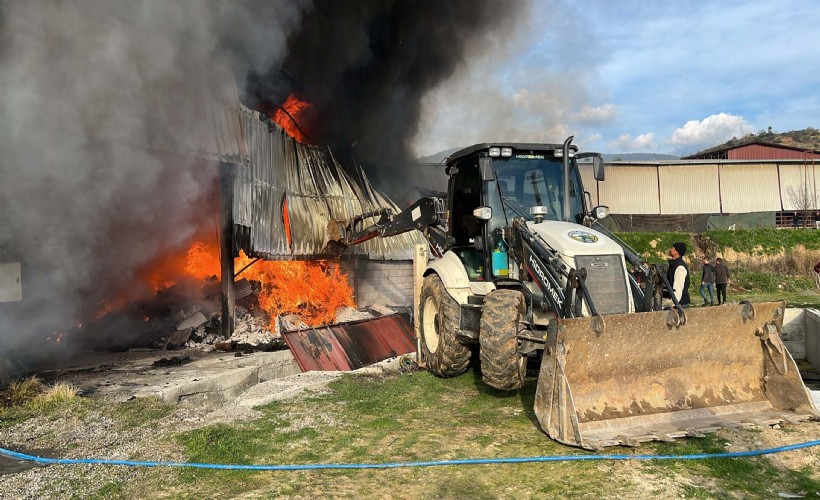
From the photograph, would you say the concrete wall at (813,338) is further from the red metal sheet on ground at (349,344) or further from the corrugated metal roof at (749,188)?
the corrugated metal roof at (749,188)

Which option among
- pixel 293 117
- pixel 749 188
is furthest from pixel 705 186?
pixel 293 117

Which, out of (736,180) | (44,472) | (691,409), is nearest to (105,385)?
(44,472)

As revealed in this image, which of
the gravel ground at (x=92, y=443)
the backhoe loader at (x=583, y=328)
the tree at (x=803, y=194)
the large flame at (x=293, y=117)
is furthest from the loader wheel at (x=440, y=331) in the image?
the tree at (x=803, y=194)

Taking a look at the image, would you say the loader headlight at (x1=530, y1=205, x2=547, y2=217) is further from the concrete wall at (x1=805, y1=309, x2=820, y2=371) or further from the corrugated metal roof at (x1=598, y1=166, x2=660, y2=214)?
the corrugated metal roof at (x1=598, y1=166, x2=660, y2=214)

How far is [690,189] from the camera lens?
3291cm

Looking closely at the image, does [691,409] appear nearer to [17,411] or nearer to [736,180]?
[17,411]

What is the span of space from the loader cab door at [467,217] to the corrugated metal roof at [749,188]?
Result: 1175 inches

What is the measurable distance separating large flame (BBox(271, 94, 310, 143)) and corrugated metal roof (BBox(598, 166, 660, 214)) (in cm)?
2210

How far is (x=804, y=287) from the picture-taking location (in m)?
22.3

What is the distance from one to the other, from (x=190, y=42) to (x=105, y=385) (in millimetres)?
5338

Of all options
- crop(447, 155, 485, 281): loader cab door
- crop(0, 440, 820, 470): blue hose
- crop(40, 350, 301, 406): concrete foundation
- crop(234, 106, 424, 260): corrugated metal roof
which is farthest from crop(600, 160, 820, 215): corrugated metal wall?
crop(0, 440, 820, 470): blue hose

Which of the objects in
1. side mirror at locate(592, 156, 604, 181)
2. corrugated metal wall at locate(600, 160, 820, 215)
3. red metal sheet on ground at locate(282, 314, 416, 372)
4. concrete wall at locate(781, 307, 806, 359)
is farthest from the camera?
corrugated metal wall at locate(600, 160, 820, 215)

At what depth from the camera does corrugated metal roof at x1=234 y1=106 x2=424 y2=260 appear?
11.3 meters

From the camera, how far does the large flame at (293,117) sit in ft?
45.3
